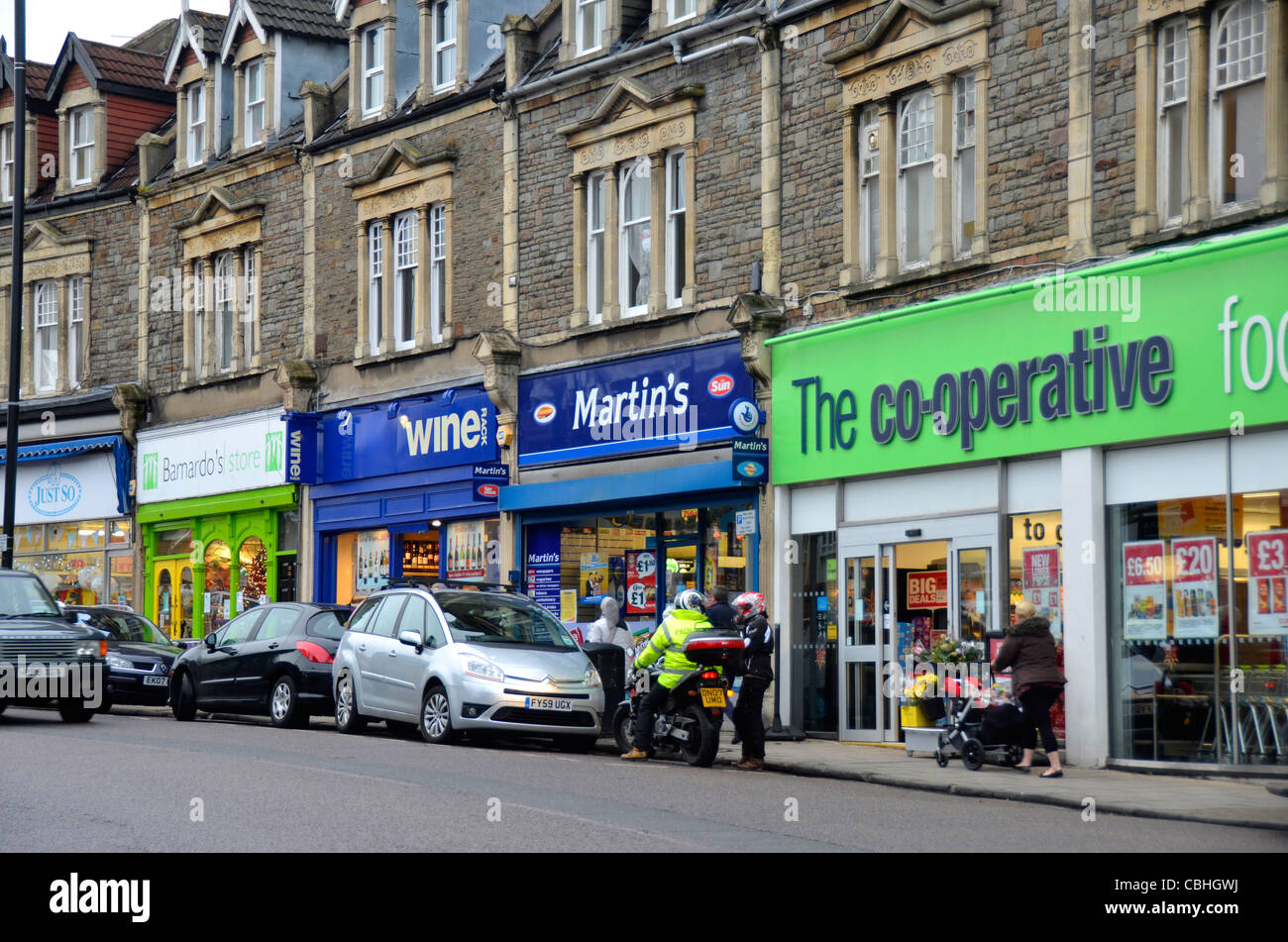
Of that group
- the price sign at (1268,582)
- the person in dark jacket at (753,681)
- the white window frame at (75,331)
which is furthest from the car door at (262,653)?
the white window frame at (75,331)

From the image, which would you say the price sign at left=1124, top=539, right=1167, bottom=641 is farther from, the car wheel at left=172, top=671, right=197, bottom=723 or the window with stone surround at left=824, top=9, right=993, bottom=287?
the car wheel at left=172, top=671, right=197, bottom=723

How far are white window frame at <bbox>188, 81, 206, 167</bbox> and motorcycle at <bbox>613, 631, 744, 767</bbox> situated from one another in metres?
19.8

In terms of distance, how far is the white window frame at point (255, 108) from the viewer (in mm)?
31922

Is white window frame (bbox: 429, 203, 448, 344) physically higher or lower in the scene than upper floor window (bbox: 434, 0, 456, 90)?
lower

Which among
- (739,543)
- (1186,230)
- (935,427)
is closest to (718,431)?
(739,543)

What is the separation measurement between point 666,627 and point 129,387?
66.2ft

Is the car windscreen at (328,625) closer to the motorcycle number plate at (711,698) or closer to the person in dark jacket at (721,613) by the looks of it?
the person in dark jacket at (721,613)

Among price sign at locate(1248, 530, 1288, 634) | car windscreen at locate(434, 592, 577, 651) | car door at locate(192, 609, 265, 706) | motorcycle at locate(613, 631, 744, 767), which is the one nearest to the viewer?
price sign at locate(1248, 530, 1288, 634)

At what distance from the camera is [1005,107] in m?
19.0

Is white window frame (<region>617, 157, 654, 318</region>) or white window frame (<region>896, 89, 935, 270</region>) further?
white window frame (<region>617, 157, 654, 318</region>)

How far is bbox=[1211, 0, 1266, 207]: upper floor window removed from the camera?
16734mm

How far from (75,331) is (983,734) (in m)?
24.8

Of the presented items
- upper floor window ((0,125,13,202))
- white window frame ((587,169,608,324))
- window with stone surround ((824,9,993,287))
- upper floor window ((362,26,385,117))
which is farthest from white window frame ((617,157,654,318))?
upper floor window ((0,125,13,202))

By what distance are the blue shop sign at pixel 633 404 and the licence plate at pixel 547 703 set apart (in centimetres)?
516
